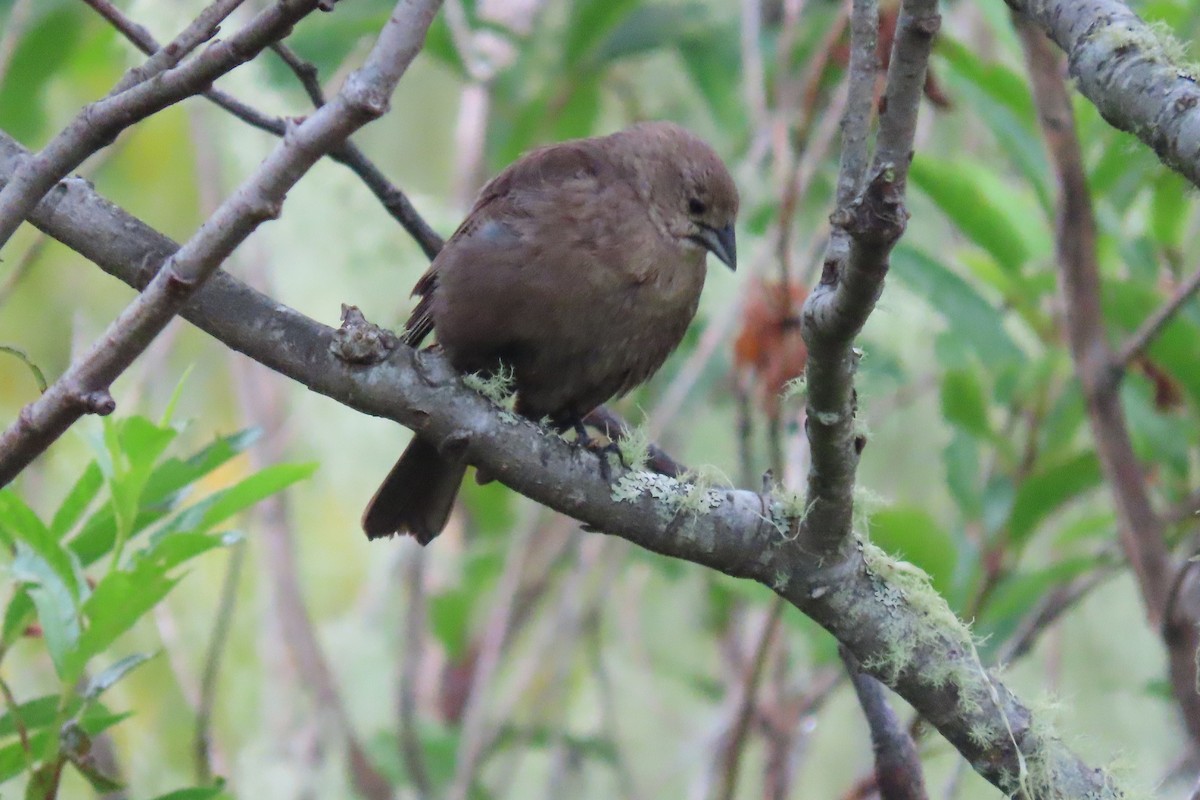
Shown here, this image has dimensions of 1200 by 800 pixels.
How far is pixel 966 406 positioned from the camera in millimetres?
3449

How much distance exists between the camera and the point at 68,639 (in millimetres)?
1953

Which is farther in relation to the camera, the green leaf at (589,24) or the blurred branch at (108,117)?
the green leaf at (589,24)

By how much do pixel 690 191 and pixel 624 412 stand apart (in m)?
1.88

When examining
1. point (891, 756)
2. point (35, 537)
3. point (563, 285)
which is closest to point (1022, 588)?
point (891, 756)

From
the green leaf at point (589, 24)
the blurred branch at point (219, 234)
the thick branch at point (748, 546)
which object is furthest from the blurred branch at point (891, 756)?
the green leaf at point (589, 24)

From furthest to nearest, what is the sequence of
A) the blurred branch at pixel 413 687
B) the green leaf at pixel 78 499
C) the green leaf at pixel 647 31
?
the green leaf at pixel 647 31 → the blurred branch at pixel 413 687 → the green leaf at pixel 78 499

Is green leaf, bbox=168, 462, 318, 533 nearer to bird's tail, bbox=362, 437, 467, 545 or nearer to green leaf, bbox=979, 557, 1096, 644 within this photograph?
bird's tail, bbox=362, 437, 467, 545

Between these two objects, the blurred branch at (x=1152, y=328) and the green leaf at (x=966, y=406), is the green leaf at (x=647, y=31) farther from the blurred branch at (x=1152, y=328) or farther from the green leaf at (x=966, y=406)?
the blurred branch at (x=1152, y=328)

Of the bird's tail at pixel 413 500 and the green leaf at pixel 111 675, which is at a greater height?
the bird's tail at pixel 413 500

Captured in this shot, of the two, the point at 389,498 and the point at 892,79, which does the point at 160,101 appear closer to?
the point at 892,79

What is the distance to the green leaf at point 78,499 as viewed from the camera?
214cm

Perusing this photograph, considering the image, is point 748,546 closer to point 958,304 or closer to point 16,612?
point 16,612

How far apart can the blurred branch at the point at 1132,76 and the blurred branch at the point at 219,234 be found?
788 mm

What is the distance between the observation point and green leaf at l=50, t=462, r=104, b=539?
2141 mm
